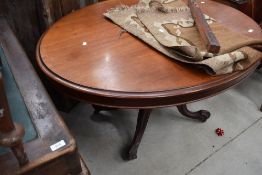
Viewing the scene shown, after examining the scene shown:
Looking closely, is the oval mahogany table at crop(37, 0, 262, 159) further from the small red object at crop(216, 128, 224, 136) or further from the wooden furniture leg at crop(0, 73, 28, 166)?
the small red object at crop(216, 128, 224, 136)

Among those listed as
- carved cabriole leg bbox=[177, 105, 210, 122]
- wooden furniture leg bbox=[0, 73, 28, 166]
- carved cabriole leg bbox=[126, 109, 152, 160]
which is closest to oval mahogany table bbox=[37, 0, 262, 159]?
wooden furniture leg bbox=[0, 73, 28, 166]

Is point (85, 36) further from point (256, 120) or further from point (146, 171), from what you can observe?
point (256, 120)

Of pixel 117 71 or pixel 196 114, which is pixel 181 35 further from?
pixel 196 114

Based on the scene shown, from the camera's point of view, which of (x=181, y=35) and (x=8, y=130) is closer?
(x=8, y=130)

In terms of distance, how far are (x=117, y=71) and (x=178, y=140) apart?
0.82 metres

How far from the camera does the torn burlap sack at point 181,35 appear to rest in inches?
34.1

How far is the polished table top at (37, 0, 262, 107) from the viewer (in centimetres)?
83

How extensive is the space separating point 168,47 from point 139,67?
0.43 ft

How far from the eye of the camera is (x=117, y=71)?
90cm

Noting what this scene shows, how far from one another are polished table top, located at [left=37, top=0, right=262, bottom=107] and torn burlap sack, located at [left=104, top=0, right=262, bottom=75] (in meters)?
0.03

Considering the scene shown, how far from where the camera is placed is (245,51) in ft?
2.98

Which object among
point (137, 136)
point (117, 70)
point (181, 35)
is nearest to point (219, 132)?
point (137, 136)

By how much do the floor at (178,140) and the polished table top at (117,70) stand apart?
674 mm

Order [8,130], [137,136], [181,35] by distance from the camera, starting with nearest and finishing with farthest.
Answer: [8,130] < [181,35] < [137,136]
